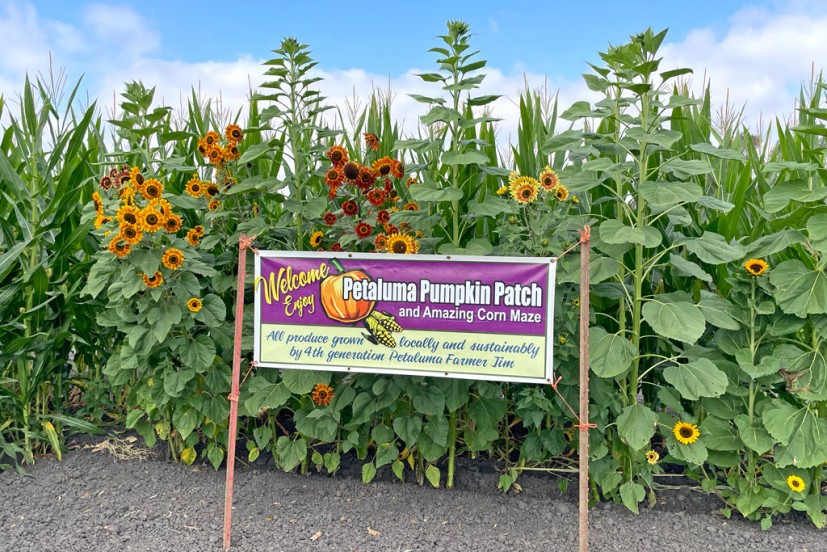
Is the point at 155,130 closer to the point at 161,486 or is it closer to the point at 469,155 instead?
the point at 469,155

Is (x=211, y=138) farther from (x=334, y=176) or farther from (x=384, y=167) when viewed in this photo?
(x=384, y=167)

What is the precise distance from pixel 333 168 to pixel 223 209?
2.01 ft

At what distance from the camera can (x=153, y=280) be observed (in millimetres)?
2977

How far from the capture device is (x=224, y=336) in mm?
3240

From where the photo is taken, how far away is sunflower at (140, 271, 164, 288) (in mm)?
2956

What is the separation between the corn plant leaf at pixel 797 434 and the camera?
285 cm

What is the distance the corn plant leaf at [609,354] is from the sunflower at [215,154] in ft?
6.55

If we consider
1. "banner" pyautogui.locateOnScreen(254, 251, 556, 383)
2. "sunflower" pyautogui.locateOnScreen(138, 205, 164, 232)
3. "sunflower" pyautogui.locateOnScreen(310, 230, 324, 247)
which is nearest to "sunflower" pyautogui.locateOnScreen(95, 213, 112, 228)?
"sunflower" pyautogui.locateOnScreen(138, 205, 164, 232)

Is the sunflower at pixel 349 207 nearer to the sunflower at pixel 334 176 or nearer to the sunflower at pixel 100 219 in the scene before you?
the sunflower at pixel 334 176

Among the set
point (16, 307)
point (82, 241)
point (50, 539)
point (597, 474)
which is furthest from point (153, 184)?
point (597, 474)

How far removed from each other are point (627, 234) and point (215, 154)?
2.00 meters

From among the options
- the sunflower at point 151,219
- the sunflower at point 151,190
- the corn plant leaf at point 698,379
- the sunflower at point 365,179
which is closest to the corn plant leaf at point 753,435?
the corn plant leaf at point 698,379

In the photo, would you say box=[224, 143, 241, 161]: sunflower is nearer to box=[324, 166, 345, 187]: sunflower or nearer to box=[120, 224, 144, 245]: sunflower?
box=[324, 166, 345, 187]: sunflower

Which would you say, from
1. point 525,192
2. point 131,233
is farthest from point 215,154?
point 525,192
